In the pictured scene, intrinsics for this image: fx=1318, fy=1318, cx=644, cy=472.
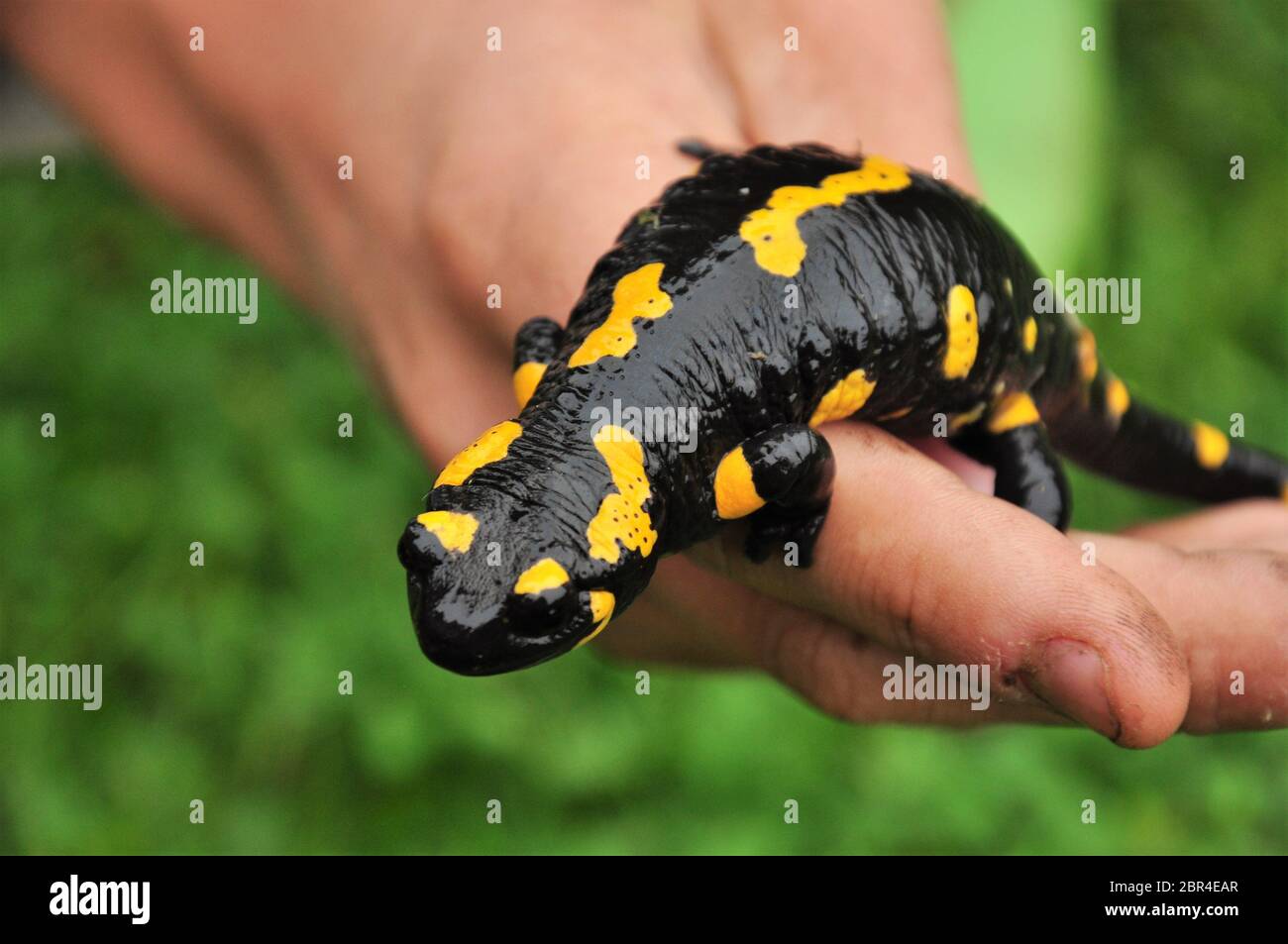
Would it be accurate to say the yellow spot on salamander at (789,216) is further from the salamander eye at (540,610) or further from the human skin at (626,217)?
the salamander eye at (540,610)

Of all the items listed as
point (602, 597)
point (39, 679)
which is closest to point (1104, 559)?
point (602, 597)

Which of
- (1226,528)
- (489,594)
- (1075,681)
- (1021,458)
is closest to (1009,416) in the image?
(1021,458)

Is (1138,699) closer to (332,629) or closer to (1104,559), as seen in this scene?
(1104,559)

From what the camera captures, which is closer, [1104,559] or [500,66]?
[1104,559]

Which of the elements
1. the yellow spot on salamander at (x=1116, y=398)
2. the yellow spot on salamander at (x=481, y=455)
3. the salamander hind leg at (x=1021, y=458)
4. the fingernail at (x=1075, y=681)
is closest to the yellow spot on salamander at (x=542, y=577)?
the yellow spot on salamander at (x=481, y=455)

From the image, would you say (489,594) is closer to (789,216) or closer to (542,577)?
(542,577)
